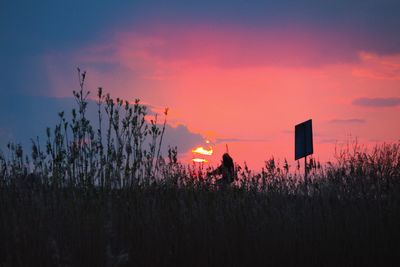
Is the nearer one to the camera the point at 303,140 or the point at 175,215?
the point at 175,215

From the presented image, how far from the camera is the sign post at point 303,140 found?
13.1 m

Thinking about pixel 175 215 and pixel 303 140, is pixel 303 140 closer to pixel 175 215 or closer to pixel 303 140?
pixel 303 140

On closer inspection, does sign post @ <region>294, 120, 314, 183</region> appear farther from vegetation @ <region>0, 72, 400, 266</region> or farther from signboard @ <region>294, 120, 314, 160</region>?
vegetation @ <region>0, 72, 400, 266</region>

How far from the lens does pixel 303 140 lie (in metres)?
13.2

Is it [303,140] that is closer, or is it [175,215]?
[175,215]

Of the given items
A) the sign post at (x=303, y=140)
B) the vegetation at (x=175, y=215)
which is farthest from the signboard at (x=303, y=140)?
the vegetation at (x=175, y=215)

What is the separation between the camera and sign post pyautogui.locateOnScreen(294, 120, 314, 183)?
1305 cm

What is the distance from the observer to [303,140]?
13.2 m

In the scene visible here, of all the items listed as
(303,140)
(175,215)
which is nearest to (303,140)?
(303,140)

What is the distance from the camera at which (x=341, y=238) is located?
651 centimetres

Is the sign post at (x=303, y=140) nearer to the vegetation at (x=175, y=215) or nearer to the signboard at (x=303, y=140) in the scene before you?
the signboard at (x=303, y=140)

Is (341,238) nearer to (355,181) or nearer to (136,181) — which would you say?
(355,181)

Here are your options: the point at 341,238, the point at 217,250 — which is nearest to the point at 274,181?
the point at 341,238

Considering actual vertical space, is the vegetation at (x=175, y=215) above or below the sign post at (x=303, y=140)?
below
